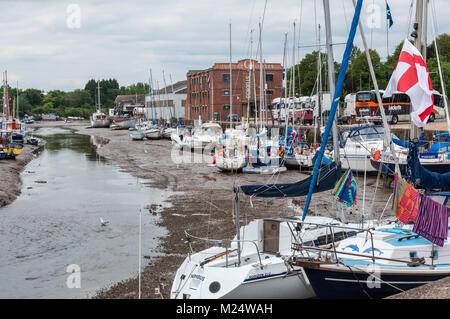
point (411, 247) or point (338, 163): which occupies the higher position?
point (338, 163)

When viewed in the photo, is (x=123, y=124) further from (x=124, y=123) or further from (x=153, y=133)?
(x=153, y=133)

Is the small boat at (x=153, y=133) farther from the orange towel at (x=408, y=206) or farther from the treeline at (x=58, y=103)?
the treeline at (x=58, y=103)

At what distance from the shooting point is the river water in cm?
1456

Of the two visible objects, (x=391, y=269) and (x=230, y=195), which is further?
(x=230, y=195)

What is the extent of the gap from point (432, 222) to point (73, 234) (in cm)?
1336

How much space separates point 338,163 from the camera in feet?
48.4

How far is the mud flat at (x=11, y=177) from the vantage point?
2704cm

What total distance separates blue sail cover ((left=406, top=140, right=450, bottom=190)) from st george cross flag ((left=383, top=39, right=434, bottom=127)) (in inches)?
42.5

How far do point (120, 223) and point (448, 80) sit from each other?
43935 mm

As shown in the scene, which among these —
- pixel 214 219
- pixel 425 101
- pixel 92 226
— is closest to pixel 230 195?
pixel 214 219

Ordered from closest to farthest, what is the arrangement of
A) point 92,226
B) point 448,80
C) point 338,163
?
point 338,163 < point 92,226 < point 448,80

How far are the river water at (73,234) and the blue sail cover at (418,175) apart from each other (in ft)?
28.2

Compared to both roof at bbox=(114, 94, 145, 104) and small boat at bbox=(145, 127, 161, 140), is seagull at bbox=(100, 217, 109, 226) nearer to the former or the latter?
small boat at bbox=(145, 127, 161, 140)
